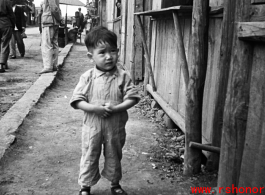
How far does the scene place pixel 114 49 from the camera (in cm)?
224

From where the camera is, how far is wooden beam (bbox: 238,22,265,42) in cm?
166

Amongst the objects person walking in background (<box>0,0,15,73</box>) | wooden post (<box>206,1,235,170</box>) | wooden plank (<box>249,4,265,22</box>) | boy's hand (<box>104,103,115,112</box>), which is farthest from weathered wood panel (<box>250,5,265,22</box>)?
person walking in background (<box>0,0,15,73</box>)

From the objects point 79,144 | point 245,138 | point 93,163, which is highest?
point 245,138

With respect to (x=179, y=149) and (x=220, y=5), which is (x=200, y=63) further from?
(x=179, y=149)

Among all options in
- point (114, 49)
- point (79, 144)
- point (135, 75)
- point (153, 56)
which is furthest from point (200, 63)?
point (135, 75)

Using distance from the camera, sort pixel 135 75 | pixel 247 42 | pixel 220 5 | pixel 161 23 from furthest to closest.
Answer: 1. pixel 135 75
2. pixel 161 23
3. pixel 220 5
4. pixel 247 42

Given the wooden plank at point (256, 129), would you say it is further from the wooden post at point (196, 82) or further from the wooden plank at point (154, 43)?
the wooden plank at point (154, 43)

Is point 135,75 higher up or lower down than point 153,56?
lower down

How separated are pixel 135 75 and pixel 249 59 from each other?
4716mm

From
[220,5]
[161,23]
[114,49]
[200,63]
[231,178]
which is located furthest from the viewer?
[161,23]

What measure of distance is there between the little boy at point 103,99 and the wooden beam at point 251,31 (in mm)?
847

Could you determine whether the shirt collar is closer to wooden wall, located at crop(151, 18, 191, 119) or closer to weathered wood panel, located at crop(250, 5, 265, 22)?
weathered wood panel, located at crop(250, 5, 265, 22)

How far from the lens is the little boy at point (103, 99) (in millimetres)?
2207

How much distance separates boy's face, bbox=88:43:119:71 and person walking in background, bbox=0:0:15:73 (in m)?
6.44
